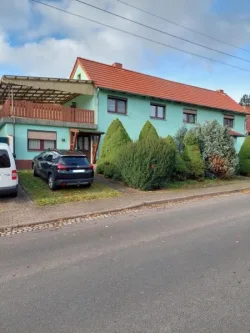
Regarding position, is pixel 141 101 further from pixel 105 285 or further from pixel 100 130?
pixel 105 285

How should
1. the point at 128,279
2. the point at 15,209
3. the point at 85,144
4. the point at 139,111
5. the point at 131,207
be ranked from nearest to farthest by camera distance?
the point at 128,279 → the point at 15,209 → the point at 131,207 → the point at 85,144 → the point at 139,111

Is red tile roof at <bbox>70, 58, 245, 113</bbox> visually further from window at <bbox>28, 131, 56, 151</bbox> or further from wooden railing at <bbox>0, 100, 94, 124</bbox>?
window at <bbox>28, 131, 56, 151</bbox>

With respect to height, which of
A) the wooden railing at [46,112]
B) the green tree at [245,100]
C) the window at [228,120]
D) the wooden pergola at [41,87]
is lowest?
the wooden railing at [46,112]

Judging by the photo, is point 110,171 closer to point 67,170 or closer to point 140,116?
point 67,170

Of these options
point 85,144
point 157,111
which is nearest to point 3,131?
point 85,144

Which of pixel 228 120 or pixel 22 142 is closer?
pixel 22 142

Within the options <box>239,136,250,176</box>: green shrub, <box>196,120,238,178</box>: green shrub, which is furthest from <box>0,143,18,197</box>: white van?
<box>239,136,250,176</box>: green shrub

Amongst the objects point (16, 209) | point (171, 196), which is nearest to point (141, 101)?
point (171, 196)

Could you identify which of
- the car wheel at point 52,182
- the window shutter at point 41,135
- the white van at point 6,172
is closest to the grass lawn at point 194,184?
the car wheel at point 52,182

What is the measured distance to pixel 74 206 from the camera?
922 cm

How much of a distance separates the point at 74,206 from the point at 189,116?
19.2 metres

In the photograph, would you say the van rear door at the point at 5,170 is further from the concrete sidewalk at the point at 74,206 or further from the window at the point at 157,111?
the window at the point at 157,111

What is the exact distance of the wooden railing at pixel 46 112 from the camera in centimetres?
1769

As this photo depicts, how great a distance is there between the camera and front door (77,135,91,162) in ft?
69.0
